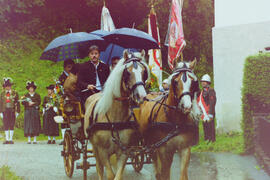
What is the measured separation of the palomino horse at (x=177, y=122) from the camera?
18.1 feet

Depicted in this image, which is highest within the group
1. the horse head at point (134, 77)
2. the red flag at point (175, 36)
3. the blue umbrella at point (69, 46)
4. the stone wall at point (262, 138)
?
the red flag at point (175, 36)

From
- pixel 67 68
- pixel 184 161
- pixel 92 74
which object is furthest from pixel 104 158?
pixel 67 68

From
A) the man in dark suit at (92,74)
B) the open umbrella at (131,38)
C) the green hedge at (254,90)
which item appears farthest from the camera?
the green hedge at (254,90)

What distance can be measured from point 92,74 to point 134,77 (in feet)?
6.01

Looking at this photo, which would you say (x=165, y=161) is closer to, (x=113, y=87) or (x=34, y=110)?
(x=113, y=87)

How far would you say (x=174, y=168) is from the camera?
29.5 feet

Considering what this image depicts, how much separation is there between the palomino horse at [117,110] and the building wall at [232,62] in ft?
23.7

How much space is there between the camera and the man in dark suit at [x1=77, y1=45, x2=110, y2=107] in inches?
271

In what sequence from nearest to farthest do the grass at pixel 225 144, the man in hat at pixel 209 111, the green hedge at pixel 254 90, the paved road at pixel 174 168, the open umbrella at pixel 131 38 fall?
→ the open umbrella at pixel 131 38, the paved road at pixel 174 168, the green hedge at pixel 254 90, the grass at pixel 225 144, the man in hat at pixel 209 111

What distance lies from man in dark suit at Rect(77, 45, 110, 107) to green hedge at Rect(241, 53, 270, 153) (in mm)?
4079

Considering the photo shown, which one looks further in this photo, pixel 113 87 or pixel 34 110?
pixel 34 110

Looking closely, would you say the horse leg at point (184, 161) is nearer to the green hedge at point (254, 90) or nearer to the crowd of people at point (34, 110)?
the green hedge at point (254, 90)

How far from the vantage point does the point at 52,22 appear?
26.2m

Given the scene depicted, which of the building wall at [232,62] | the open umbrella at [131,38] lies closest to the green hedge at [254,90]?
the building wall at [232,62]
